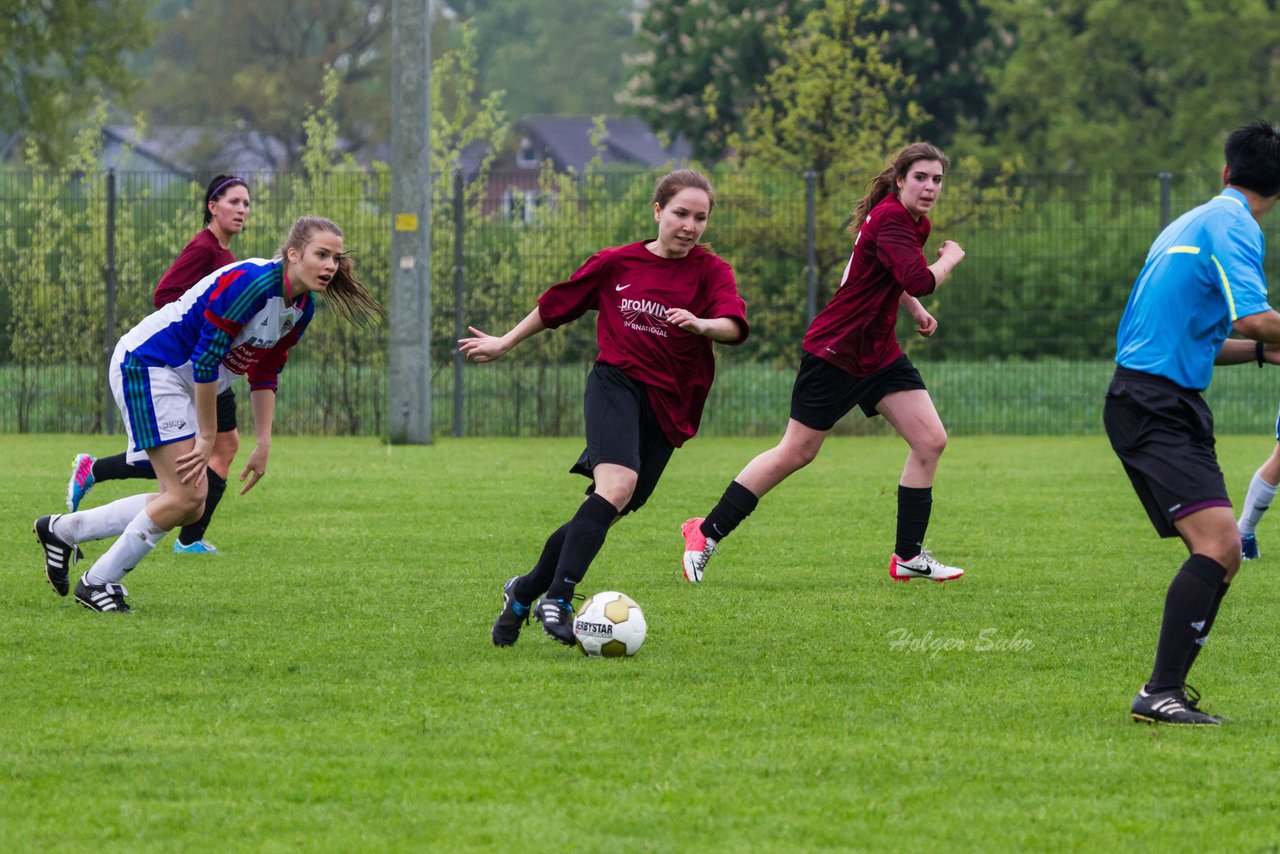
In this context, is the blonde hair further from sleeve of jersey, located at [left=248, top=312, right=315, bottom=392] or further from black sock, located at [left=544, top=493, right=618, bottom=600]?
Result: black sock, located at [left=544, top=493, right=618, bottom=600]

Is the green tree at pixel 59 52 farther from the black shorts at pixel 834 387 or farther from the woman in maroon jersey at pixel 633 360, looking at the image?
the woman in maroon jersey at pixel 633 360

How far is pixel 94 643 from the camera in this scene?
667 centimetres

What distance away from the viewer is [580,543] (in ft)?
21.4

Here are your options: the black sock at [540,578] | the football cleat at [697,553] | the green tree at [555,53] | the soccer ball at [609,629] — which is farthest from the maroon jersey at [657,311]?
the green tree at [555,53]

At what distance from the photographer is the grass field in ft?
14.1

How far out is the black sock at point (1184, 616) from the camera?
17.7ft

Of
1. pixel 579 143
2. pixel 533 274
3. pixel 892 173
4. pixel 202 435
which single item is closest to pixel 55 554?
pixel 202 435

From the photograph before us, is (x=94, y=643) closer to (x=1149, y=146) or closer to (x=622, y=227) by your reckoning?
(x=622, y=227)

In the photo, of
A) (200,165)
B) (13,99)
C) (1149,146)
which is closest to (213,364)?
(13,99)

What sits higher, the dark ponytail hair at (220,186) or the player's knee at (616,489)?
the dark ponytail hair at (220,186)

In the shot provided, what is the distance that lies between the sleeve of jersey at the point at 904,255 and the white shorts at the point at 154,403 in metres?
3.19

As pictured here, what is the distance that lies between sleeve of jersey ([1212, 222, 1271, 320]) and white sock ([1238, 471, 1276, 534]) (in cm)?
434

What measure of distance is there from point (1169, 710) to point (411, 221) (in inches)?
508

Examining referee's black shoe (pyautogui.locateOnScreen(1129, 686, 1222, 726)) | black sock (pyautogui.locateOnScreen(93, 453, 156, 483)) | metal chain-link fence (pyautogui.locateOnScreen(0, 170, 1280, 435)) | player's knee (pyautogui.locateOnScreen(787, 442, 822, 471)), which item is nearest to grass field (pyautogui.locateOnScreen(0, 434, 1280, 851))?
referee's black shoe (pyautogui.locateOnScreen(1129, 686, 1222, 726))
